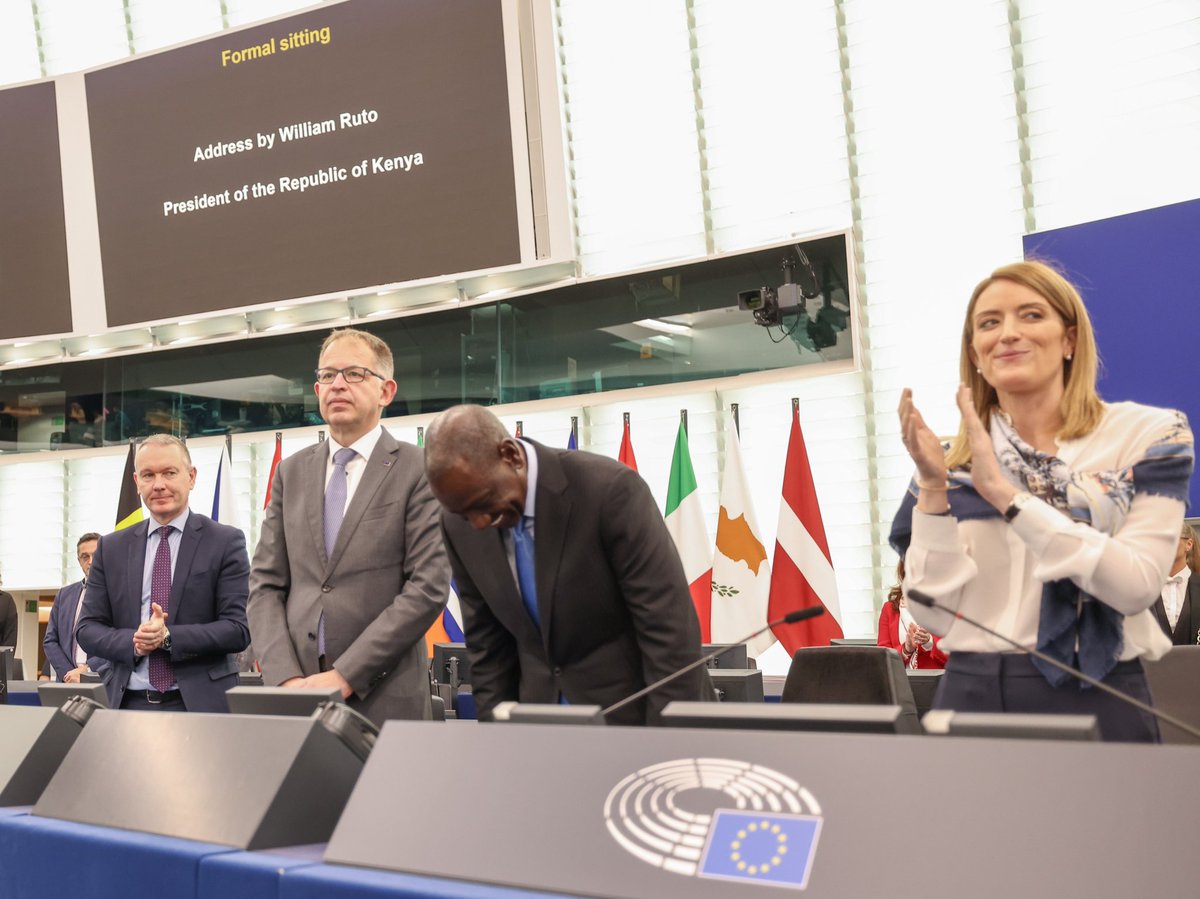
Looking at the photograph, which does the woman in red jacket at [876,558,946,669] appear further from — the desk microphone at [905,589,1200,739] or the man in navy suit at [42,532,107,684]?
the man in navy suit at [42,532,107,684]

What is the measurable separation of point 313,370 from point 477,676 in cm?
729

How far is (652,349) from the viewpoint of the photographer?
828 cm

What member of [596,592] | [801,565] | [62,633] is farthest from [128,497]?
[596,592]

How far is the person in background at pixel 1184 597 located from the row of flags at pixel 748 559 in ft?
7.11

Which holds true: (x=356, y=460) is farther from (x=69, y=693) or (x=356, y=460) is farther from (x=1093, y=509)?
(x=1093, y=509)

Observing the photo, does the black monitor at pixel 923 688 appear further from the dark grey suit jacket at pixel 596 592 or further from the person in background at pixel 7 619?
the person in background at pixel 7 619

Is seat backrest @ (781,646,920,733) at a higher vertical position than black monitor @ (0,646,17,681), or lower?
higher

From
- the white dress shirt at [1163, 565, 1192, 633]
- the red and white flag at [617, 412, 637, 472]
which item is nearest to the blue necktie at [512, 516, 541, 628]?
the white dress shirt at [1163, 565, 1192, 633]

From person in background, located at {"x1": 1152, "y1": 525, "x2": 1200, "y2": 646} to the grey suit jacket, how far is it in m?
3.09

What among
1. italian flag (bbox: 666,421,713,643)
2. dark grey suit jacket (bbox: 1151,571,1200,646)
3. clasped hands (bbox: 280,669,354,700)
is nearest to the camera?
clasped hands (bbox: 280,669,354,700)

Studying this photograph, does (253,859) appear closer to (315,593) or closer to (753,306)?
(315,593)

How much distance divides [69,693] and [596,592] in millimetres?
1141

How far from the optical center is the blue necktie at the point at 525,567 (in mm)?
2271

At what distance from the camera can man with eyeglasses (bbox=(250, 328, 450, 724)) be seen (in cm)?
271
